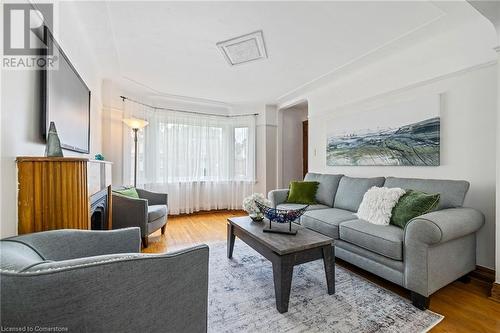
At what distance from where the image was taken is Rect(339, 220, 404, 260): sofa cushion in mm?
1704

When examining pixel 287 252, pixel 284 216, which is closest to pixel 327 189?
pixel 284 216

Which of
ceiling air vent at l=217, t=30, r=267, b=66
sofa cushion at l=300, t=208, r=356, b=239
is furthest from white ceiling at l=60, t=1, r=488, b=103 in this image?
sofa cushion at l=300, t=208, r=356, b=239

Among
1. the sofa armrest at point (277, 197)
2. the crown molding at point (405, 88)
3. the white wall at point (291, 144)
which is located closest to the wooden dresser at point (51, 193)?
the sofa armrest at point (277, 197)

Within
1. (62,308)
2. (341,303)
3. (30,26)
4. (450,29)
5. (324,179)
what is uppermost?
(450,29)

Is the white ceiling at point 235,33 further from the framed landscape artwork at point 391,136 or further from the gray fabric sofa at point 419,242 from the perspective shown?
the gray fabric sofa at point 419,242

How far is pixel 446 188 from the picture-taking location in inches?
80.7

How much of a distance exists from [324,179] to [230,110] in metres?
2.80

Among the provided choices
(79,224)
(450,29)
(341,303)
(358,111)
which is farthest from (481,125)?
(79,224)

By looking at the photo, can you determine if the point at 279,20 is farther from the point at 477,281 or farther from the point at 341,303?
the point at 477,281

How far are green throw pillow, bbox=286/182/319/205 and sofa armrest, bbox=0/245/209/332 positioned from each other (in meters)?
2.48

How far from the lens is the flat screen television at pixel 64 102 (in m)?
1.32

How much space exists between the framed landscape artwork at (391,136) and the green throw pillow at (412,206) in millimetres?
640

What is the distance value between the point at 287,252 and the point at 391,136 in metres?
2.09

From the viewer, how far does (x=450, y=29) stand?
2.14 meters
